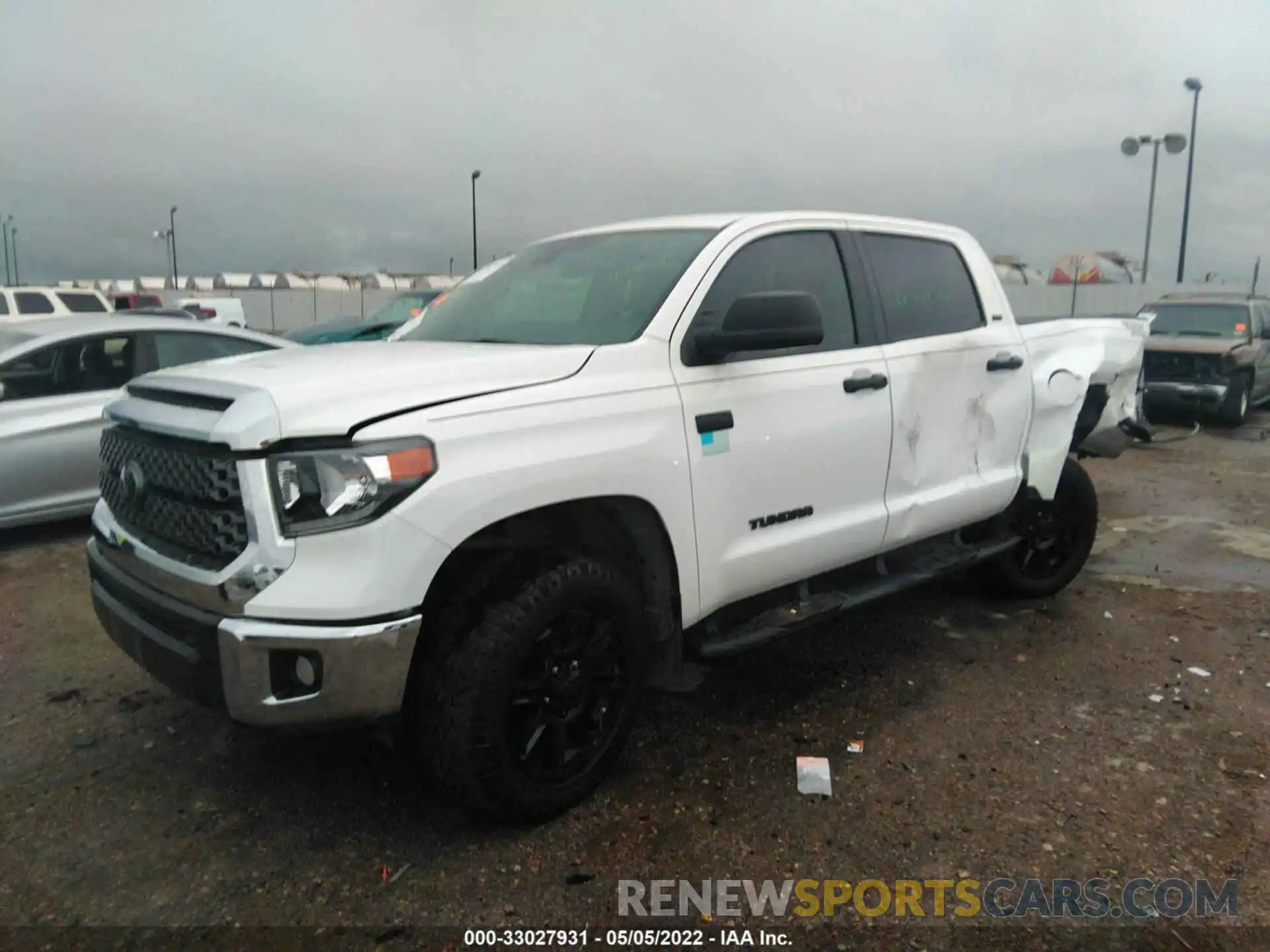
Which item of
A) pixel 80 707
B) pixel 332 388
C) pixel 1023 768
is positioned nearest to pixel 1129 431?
pixel 1023 768

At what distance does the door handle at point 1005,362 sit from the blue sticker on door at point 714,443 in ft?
5.85

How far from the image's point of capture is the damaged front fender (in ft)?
15.2

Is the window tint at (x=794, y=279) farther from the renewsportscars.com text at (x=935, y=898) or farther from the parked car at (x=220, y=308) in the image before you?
the parked car at (x=220, y=308)

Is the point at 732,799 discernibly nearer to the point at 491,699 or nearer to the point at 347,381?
the point at 491,699

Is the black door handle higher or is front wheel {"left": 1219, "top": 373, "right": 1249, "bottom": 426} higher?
the black door handle

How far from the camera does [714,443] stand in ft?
10.3

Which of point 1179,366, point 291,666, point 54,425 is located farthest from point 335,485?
point 1179,366

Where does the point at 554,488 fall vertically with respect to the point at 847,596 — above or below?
above

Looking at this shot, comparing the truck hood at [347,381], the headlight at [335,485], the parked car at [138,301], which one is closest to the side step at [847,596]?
the truck hood at [347,381]

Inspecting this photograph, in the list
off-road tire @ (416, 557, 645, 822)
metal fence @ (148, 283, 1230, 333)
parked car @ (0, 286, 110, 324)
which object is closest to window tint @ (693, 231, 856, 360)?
off-road tire @ (416, 557, 645, 822)

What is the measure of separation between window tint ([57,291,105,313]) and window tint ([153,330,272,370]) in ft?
44.7

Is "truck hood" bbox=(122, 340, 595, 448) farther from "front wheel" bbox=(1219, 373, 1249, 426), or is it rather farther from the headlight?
"front wheel" bbox=(1219, 373, 1249, 426)

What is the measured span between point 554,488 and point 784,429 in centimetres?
100

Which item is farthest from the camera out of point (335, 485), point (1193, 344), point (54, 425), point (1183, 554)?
point (1193, 344)
